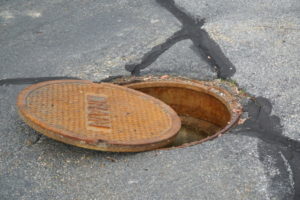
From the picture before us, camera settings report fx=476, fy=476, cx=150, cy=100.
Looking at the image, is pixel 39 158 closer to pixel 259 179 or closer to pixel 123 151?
pixel 123 151

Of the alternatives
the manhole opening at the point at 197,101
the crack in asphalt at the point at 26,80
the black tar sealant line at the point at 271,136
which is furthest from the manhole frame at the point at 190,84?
the crack in asphalt at the point at 26,80

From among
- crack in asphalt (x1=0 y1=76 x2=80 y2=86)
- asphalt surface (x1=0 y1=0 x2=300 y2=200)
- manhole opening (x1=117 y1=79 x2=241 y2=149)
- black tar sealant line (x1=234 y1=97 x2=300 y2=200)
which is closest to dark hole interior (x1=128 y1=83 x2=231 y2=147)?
manhole opening (x1=117 y1=79 x2=241 y2=149)

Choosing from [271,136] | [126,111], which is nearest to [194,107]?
[126,111]

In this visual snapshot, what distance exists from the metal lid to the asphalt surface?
0.11 meters

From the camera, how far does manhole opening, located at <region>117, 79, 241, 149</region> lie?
3.28 metres

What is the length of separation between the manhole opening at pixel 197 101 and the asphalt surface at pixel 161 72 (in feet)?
0.38

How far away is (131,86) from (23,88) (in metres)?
0.75

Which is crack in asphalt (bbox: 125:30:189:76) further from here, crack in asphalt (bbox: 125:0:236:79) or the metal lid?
the metal lid

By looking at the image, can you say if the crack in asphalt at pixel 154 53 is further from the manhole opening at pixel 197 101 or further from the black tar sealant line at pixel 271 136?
the black tar sealant line at pixel 271 136

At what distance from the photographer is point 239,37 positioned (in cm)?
389

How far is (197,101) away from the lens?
3494 millimetres

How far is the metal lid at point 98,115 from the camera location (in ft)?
8.67

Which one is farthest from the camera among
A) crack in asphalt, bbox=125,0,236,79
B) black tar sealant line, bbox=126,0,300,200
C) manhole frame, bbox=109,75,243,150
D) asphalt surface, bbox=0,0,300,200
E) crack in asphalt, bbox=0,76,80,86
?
crack in asphalt, bbox=125,0,236,79

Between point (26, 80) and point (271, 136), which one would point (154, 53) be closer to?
point (26, 80)
